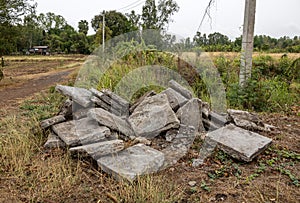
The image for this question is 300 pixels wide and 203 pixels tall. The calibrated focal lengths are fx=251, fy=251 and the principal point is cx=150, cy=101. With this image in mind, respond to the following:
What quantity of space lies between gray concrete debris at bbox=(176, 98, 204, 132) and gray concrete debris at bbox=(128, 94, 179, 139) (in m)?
0.17

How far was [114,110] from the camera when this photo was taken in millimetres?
3539

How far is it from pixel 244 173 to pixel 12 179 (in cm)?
216

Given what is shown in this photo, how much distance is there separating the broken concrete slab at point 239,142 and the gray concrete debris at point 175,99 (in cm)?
71

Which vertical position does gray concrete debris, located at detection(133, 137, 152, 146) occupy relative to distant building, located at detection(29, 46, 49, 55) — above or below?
below

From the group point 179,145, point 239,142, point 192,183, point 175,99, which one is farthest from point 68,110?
point 239,142

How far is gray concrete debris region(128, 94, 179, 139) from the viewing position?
3.06 m

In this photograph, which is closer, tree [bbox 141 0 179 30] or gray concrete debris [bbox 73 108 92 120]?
gray concrete debris [bbox 73 108 92 120]

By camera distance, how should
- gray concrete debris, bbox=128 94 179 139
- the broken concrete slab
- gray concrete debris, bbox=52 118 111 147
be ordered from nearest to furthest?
the broken concrete slab
gray concrete debris, bbox=52 118 111 147
gray concrete debris, bbox=128 94 179 139

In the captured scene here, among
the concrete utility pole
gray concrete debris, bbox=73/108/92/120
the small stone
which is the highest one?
the concrete utility pole

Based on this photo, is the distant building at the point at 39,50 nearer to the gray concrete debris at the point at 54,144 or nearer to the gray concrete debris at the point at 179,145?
the gray concrete debris at the point at 54,144

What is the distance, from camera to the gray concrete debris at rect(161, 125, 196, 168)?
2629 mm

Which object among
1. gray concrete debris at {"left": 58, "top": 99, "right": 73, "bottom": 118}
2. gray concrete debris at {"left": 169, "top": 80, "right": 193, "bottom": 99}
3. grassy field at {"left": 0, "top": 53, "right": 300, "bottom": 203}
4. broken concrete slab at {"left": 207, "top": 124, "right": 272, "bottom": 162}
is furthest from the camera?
gray concrete debris at {"left": 169, "top": 80, "right": 193, "bottom": 99}

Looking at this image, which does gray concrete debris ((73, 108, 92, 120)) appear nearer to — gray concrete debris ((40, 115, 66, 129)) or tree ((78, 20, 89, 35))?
gray concrete debris ((40, 115, 66, 129))

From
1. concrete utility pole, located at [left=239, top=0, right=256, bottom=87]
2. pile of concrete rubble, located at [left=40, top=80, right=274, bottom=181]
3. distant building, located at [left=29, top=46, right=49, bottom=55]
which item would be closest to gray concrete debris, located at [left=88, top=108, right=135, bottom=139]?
pile of concrete rubble, located at [left=40, top=80, right=274, bottom=181]
